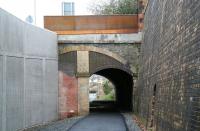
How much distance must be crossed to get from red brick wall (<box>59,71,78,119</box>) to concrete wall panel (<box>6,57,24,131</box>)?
657cm

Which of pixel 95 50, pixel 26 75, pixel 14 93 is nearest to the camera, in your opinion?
pixel 14 93

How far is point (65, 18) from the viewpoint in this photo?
86.0ft

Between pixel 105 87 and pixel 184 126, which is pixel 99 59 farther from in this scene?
pixel 105 87

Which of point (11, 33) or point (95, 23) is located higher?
point (95, 23)

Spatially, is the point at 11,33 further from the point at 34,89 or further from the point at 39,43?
the point at 39,43

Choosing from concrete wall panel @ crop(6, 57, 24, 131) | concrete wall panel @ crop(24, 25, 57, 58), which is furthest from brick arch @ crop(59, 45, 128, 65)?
concrete wall panel @ crop(6, 57, 24, 131)

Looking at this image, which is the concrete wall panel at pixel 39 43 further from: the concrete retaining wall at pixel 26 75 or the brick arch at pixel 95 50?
the brick arch at pixel 95 50

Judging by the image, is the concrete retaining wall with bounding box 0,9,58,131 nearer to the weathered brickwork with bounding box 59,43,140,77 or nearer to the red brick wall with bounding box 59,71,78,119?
the red brick wall with bounding box 59,71,78,119

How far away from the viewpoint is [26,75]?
1842cm

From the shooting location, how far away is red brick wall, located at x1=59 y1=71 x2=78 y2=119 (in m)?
24.2

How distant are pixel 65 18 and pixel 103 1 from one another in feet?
43.9

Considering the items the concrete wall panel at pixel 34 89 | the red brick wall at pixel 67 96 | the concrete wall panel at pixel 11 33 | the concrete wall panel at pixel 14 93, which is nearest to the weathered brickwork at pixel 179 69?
the concrete wall panel at pixel 14 93

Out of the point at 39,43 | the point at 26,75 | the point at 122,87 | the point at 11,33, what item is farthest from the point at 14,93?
the point at 122,87

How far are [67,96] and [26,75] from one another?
625cm
